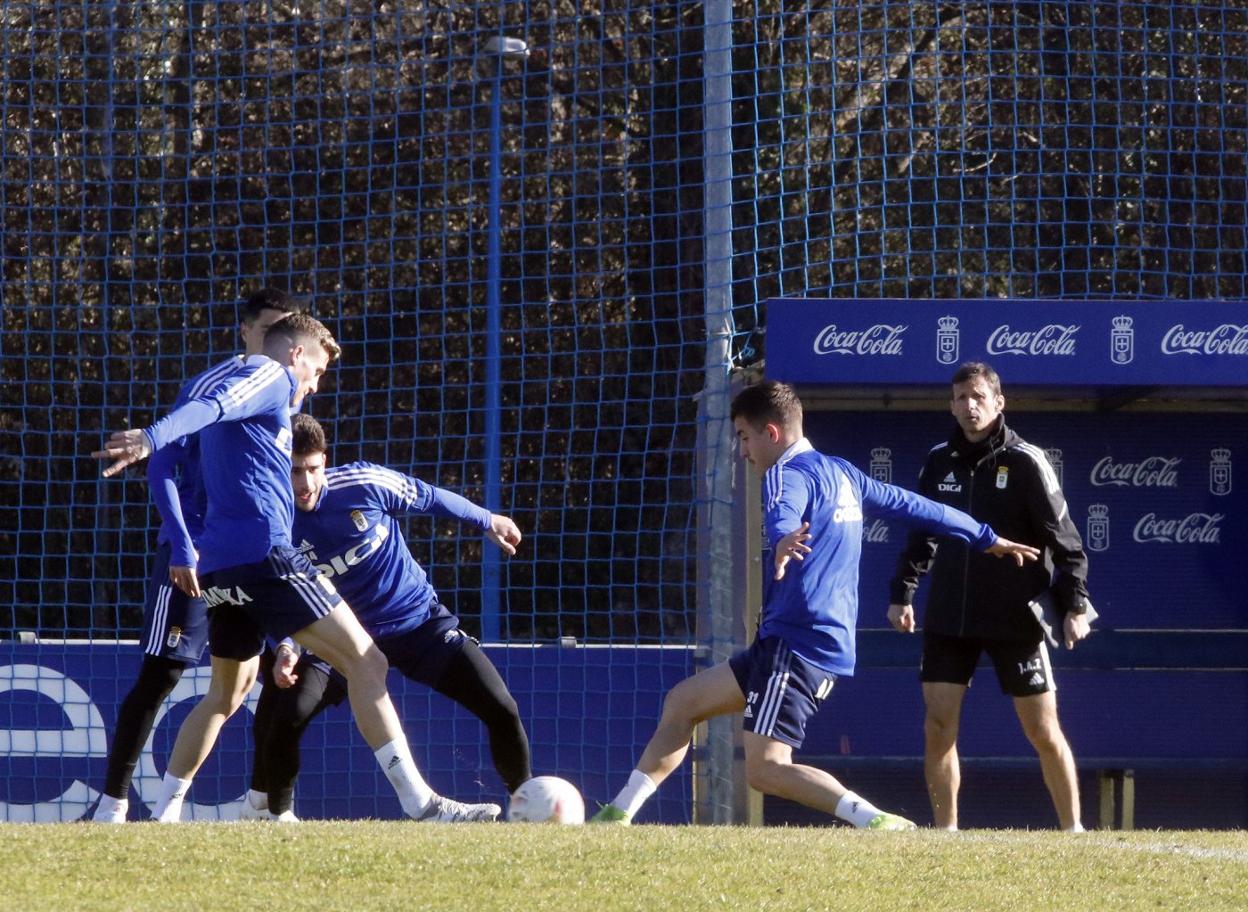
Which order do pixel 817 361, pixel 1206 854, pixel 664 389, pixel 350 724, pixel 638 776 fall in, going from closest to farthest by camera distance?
pixel 1206 854 → pixel 638 776 → pixel 817 361 → pixel 350 724 → pixel 664 389

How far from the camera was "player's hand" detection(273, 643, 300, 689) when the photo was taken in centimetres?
692

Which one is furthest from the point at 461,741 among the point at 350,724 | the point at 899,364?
the point at 899,364

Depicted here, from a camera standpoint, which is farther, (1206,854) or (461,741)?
(461,741)

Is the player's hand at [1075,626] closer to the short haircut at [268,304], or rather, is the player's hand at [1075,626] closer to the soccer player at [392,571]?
the soccer player at [392,571]

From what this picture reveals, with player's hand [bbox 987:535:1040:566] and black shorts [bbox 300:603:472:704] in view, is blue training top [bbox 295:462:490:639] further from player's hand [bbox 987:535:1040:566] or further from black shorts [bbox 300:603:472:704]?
player's hand [bbox 987:535:1040:566]

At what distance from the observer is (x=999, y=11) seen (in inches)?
590

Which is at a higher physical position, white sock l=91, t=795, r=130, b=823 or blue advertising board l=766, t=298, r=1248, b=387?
blue advertising board l=766, t=298, r=1248, b=387

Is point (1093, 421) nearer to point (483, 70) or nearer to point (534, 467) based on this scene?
point (534, 467)

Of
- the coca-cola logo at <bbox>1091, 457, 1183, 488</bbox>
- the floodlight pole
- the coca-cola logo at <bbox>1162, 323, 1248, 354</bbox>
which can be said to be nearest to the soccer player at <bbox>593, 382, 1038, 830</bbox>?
the coca-cola logo at <bbox>1162, 323, 1248, 354</bbox>

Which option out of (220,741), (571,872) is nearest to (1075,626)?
(571,872)

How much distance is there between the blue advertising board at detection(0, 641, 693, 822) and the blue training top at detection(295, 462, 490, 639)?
177 centimetres

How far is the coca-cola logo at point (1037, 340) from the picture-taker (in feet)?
25.9

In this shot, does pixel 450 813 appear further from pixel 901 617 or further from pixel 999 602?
pixel 999 602

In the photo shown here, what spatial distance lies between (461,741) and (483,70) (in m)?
9.38
